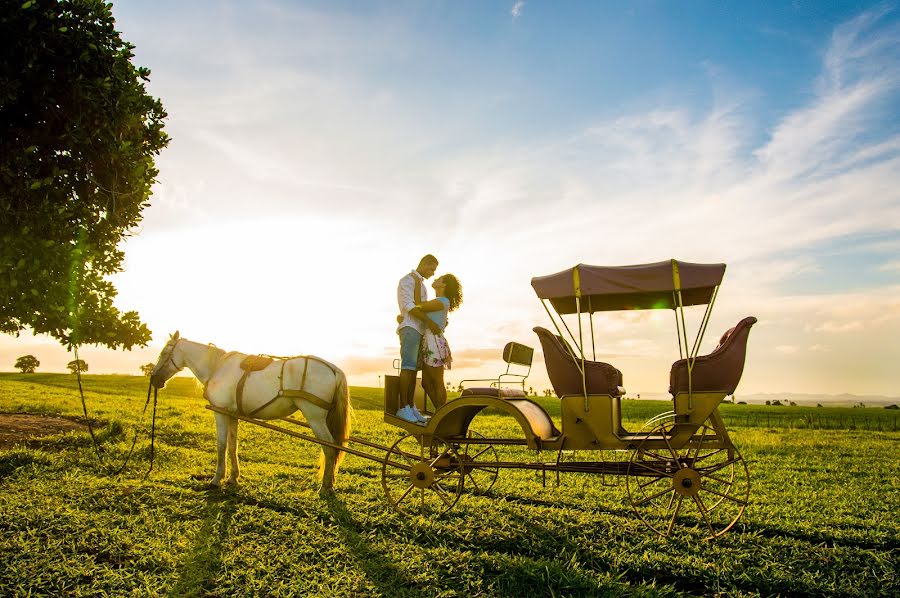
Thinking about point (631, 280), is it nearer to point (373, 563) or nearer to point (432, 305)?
point (432, 305)

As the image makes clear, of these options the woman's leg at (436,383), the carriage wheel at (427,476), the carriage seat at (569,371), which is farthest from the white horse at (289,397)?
the carriage seat at (569,371)

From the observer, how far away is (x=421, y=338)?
348 inches

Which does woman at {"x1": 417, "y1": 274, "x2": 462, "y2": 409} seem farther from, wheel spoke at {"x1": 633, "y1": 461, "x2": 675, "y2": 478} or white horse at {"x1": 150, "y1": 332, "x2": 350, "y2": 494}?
wheel spoke at {"x1": 633, "y1": 461, "x2": 675, "y2": 478}

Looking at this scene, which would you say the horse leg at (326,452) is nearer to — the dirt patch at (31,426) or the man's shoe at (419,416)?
the man's shoe at (419,416)

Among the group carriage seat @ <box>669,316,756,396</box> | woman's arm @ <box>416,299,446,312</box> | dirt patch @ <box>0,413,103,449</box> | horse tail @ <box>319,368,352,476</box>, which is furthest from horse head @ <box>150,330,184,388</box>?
carriage seat @ <box>669,316,756,396</box>

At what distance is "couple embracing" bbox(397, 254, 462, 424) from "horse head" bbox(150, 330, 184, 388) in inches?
190

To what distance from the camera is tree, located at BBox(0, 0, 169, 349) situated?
33.0 feet

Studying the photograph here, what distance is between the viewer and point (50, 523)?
26.0 ft

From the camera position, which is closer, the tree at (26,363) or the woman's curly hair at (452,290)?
the woman's curly hair at (452,290)

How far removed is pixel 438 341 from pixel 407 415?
1.18 metres

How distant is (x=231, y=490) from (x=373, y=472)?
11.1 feet

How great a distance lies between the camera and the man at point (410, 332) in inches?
342

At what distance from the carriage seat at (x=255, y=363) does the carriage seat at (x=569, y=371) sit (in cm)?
513

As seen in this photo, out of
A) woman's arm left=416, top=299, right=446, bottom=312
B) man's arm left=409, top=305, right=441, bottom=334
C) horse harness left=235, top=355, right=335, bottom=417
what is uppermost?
woman's arm left=416, top=299, right=446, bottom=312
